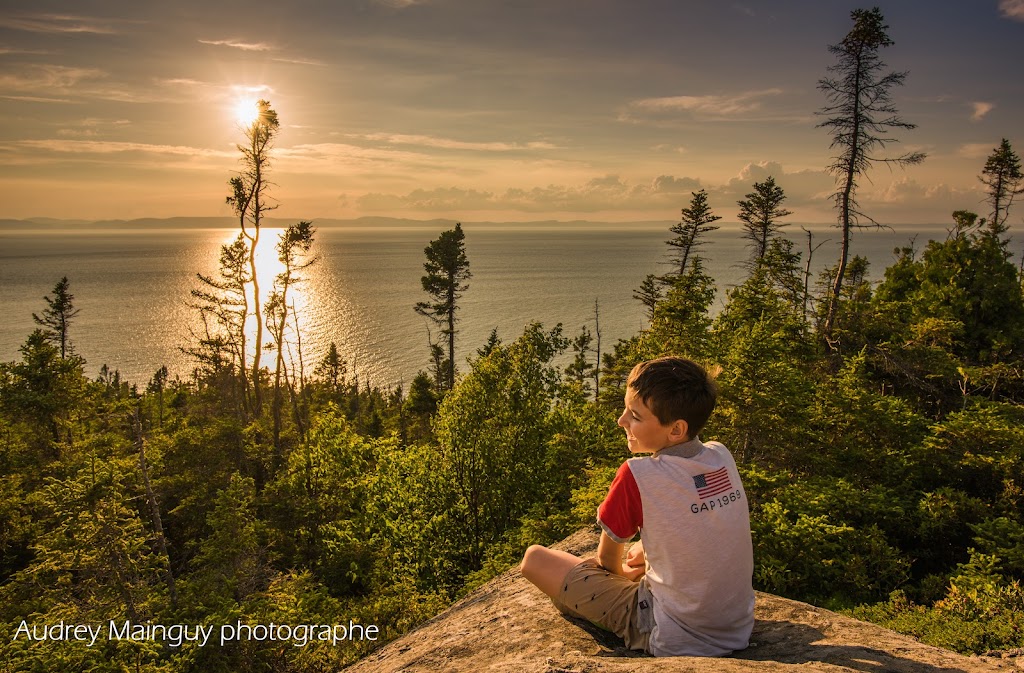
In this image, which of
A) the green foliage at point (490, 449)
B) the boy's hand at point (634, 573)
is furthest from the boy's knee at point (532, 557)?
the green foliage at point (490, 449)

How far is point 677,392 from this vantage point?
3480 millimetres

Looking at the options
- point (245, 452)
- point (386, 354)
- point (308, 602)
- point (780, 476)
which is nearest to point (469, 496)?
point (308, 602)

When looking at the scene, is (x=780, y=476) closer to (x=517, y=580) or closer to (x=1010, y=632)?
(x=1010, y=632)

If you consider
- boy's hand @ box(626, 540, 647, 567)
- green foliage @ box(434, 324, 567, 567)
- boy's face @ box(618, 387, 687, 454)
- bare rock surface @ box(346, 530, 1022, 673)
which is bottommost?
green foliage @ box(434, 324, 567, 567)

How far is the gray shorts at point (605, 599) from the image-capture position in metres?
3.91

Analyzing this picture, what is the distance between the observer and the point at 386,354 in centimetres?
8619

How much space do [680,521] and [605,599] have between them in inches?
43.9

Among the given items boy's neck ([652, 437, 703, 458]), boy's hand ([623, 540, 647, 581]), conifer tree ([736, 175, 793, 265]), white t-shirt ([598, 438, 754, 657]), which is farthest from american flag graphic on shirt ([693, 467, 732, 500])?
conifer tree ([736, 175, 793, 265])

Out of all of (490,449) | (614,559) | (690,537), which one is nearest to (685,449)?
(690,537)

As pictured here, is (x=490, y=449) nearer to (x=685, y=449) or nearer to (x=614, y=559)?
(x=614, y=559)

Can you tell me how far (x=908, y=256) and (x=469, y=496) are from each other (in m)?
24.5

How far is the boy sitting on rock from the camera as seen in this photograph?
3400 millimetres

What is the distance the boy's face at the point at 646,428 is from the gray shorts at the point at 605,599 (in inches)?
44.2

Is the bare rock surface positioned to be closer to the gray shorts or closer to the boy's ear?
the gray shorts
